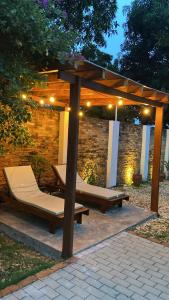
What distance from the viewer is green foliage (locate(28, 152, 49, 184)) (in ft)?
24.9

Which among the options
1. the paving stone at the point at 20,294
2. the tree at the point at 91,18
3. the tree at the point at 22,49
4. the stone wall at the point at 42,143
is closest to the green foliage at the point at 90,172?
the stone wall at the point at 42,143

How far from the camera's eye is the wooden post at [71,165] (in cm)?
441

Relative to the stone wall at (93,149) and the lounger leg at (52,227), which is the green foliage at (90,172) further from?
the lounger leg at (52,227)

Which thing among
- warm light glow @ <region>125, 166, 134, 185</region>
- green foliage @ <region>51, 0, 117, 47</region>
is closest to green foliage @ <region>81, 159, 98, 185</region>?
warm light glow @ <region>125, 166, 134, 185</region>

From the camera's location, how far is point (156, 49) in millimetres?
15500

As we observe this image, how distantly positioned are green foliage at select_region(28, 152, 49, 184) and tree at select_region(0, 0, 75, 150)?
3647 mm

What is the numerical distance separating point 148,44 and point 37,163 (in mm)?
10899

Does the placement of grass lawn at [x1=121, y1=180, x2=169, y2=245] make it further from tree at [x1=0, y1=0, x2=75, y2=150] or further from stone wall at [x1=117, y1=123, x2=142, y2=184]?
tree at [x1=0, y1=0, x2=75, y2=150]

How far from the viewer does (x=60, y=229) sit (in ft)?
17.8

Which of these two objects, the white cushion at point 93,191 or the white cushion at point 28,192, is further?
the white cushion at point 93,191

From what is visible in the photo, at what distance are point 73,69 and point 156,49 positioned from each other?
42.4 ft

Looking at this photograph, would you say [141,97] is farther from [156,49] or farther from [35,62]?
[156,49]

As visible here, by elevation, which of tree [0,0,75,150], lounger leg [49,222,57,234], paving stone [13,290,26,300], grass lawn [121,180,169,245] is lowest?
paving stone [13,290,26,300]

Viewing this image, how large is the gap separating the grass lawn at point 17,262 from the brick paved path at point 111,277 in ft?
0.92
